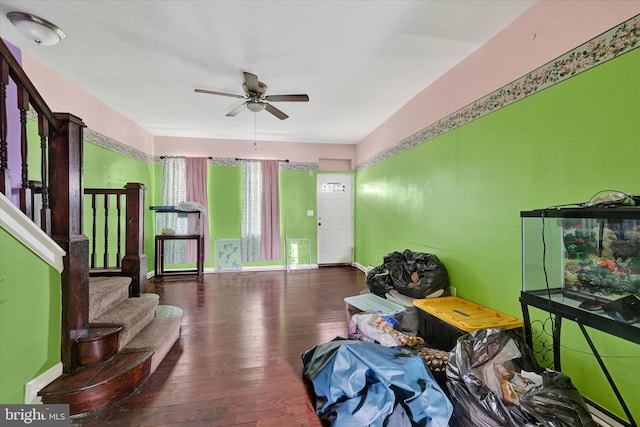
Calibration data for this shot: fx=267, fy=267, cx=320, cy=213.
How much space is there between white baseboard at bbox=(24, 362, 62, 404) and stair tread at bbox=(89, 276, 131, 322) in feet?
1.22

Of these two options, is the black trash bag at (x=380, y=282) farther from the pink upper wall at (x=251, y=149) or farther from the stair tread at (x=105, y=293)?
the pink upper wall at (x=251, y=149)

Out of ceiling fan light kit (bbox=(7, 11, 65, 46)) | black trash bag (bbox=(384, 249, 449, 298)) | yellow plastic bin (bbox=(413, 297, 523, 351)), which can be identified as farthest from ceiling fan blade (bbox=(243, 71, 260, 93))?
yellow plastic bin (bbox=(413, 297, 523, 351))

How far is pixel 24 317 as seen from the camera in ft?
4.95

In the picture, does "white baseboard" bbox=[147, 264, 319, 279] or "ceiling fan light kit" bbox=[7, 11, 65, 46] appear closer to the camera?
"ceiling fan light kit" bbox=[7, 11, 65, 46]

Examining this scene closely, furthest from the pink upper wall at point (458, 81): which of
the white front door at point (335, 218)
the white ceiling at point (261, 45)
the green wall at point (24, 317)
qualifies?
the green wall at point (24, 317)

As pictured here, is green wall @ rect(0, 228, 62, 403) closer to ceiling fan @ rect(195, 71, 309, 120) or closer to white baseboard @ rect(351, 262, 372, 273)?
ceiling fan @ rect(195, 71, 309, 120)

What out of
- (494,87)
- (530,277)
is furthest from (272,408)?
(494,87)

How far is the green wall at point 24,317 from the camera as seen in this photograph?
55.2 inches

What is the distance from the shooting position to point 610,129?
1.49m

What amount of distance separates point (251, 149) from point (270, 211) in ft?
4.36

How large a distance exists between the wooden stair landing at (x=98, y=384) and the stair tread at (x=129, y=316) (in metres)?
0.19

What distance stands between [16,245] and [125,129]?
3336 mm

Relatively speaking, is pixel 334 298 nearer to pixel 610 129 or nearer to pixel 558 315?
pixel 558 315

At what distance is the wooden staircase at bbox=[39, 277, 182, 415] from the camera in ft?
5.38
